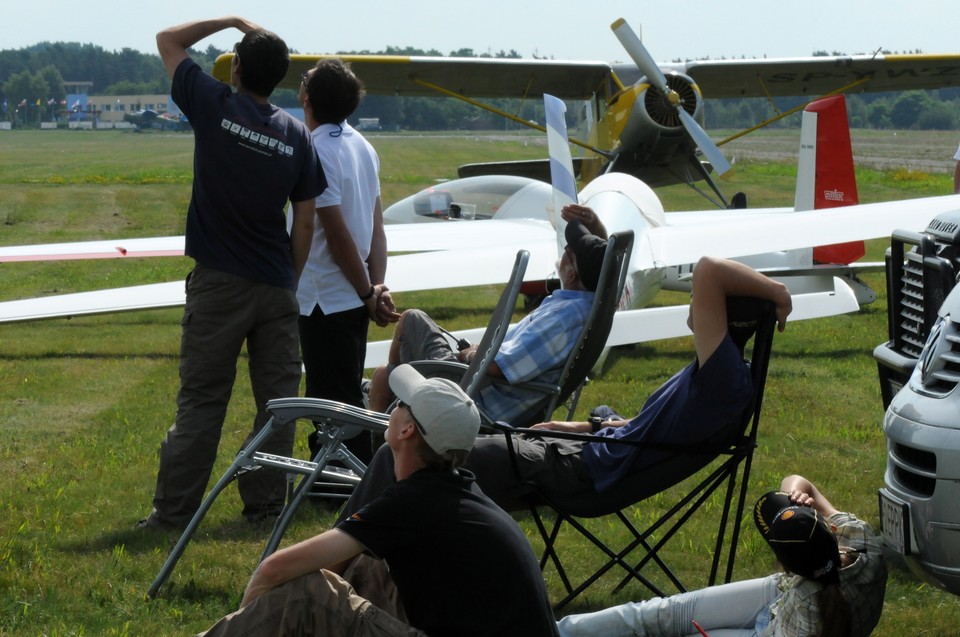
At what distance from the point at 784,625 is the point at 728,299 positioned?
1.09 metres

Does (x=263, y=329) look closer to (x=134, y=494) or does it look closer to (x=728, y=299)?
(x=134, y=494)

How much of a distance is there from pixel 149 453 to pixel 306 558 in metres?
3.68

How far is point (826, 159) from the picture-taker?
11641 mm

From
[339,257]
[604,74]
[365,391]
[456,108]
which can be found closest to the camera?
[339,257]

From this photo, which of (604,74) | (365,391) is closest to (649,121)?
(604,74)

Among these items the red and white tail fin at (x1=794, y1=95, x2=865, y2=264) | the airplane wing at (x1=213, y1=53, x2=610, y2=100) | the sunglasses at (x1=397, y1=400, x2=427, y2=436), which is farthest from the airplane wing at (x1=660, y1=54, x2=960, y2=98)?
the sunglasses at (x1=397, y1=400, x2=427, y2=436)

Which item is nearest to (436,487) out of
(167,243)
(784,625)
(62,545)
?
(784,625)

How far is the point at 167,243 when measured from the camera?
38.8ft

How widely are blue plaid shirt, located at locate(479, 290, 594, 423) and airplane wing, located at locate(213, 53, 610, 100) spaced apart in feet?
51.8

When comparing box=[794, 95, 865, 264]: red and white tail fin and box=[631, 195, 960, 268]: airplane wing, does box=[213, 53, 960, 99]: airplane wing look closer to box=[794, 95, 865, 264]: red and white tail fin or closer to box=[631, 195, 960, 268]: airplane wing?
box=[794, 95, 865, 264]: red and white tail fin

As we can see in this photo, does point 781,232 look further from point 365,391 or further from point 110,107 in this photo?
point 110,107

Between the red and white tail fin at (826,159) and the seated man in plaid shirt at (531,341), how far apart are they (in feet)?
24.1

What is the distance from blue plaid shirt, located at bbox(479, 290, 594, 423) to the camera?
4.57 m

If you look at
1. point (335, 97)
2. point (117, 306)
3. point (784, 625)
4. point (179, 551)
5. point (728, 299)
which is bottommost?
point (117, 306)
